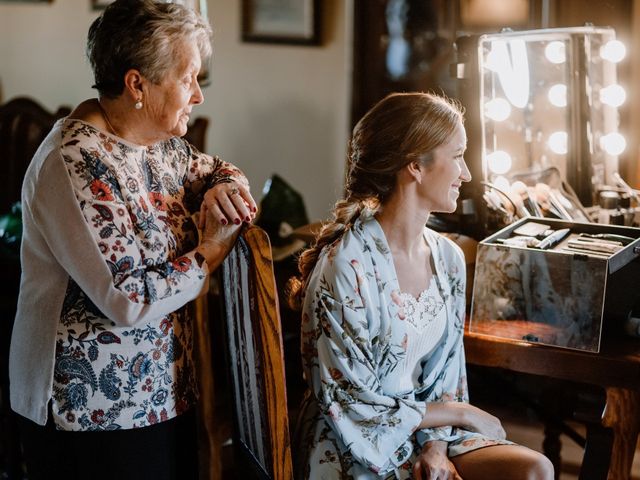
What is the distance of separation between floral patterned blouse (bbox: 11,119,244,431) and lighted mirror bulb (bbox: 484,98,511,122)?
44.7 inches

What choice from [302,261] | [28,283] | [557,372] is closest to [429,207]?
[302,261]

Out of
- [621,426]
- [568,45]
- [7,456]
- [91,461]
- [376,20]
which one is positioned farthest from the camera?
[376,20]

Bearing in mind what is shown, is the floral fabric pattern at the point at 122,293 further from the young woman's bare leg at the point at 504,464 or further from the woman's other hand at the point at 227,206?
the young woman's bare leg at the point at 504,464

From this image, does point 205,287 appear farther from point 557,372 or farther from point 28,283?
point 557,372

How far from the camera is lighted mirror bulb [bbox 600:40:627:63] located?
2.92 meters

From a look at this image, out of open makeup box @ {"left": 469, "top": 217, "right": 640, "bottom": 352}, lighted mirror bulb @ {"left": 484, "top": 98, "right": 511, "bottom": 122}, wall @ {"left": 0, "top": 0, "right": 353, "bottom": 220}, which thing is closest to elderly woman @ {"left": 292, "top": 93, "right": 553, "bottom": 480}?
open makeup box @ {"left": 469, "top": 217, "right": 640, "bottom": 352}

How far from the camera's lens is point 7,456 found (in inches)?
98.2

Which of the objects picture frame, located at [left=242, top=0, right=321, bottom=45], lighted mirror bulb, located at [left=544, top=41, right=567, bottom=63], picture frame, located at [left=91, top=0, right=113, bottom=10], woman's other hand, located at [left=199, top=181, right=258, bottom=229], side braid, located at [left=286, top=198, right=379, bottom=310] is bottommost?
side braid, located at [left=286, top=198, right=379, bottom=310]

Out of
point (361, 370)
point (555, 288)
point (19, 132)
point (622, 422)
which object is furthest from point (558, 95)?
point (19, 132)

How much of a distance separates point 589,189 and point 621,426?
93cm

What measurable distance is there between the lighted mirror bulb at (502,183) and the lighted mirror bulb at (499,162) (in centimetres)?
2

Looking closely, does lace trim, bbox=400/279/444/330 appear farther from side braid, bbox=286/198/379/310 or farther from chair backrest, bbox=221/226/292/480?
chair backrest, bbox=221/226/292/480

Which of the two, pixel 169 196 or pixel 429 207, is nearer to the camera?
pixel 169 196

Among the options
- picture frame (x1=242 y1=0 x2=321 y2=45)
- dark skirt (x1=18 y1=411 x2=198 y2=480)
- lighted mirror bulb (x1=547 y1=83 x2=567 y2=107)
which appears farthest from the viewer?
picture frame (x1=242 y1=0 x2=321 y2=45)
